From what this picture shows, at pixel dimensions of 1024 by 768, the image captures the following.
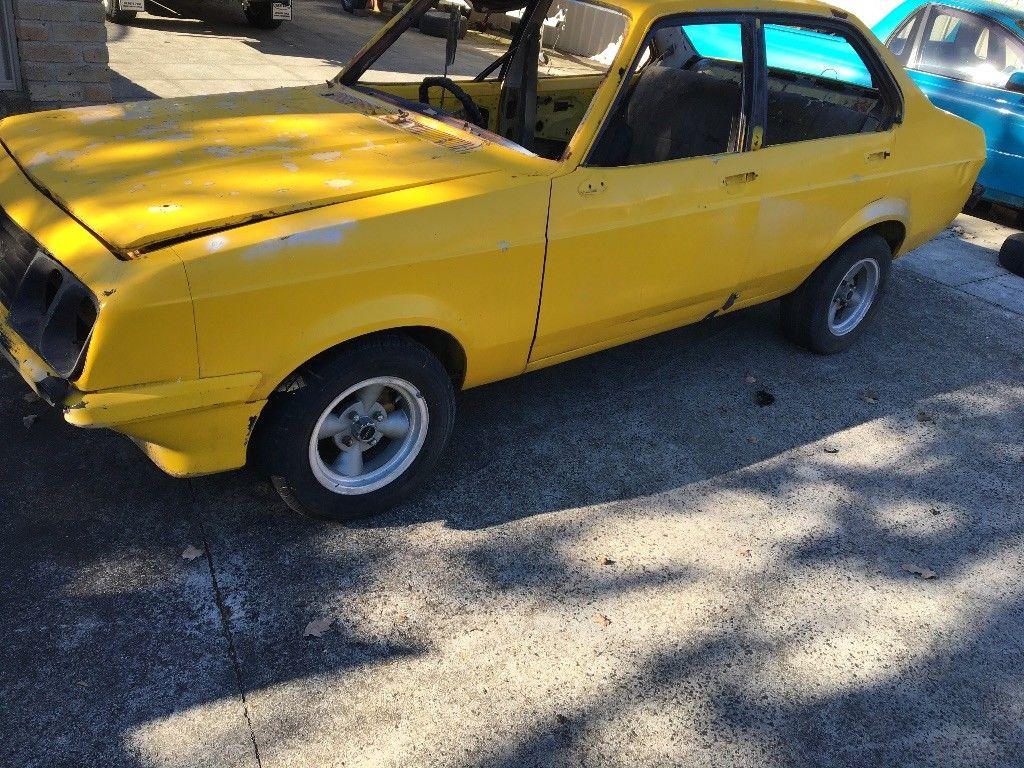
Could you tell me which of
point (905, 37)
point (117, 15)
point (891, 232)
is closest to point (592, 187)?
point (891, 232)

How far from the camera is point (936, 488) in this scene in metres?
4.05

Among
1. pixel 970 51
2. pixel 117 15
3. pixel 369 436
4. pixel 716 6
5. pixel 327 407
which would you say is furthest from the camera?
pixel 117 15

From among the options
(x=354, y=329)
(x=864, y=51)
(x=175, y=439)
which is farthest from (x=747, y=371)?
(x=175, y=439)

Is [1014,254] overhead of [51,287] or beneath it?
beneath

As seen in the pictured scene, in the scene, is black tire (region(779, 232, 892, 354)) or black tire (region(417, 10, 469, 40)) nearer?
black tire (region(417, 10, 469, 40))

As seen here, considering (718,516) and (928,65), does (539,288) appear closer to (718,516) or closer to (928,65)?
(718,516)

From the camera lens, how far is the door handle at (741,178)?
3.90m

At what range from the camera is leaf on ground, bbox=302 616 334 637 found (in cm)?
288

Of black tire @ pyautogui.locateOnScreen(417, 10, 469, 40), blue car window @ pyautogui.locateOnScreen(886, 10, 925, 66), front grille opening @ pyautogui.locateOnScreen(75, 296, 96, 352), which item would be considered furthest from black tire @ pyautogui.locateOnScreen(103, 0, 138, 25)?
front grille opening @ pyautogui.locateOnScreen(75, 296, 96, 352)

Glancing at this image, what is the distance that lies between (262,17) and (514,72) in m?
8.82

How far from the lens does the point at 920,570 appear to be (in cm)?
352

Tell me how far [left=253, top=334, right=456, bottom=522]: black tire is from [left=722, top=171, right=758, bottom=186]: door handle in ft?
4.83

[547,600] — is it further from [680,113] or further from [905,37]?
[905,37]

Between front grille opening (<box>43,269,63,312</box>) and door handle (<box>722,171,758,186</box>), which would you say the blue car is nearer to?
door handle (<box>722,171,758,186</box>)
